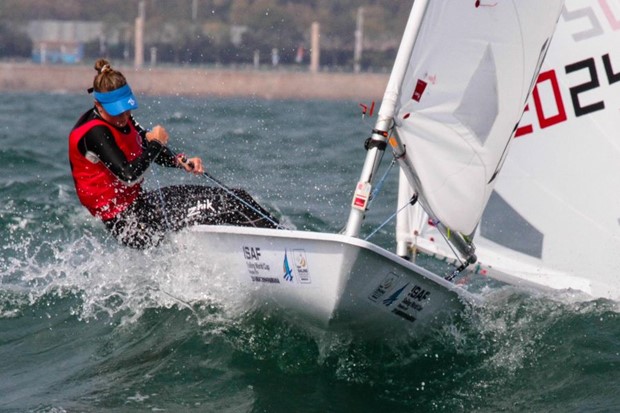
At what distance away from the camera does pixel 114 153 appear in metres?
4.82

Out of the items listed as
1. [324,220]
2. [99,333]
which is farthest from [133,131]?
[324,220]

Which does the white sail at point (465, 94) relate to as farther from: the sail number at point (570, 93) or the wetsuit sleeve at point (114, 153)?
the wetsuit sleeve at point (114, 153)

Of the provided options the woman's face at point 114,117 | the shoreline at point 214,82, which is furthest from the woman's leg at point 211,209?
the shoreline at point 214,82

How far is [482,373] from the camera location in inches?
186

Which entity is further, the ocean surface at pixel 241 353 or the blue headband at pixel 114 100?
the blue headband at pixel 114 100

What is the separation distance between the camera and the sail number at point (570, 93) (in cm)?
561

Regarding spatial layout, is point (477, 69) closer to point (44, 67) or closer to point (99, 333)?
point (99, 333)

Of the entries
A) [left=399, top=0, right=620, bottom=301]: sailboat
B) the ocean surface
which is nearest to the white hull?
the ocean surface

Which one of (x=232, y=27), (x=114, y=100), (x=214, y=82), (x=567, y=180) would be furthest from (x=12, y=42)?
(x=114, y=100)

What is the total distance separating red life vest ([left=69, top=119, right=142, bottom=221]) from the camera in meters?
4.93

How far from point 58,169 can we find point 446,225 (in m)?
6.13

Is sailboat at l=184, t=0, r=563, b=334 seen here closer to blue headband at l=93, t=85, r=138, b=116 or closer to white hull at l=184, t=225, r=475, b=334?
white hull at l=184, t=225, r=475, b=334

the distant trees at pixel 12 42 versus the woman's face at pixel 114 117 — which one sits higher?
the woman's face at pixel 114 117

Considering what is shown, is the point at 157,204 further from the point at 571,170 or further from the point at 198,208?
the point at 571,170
